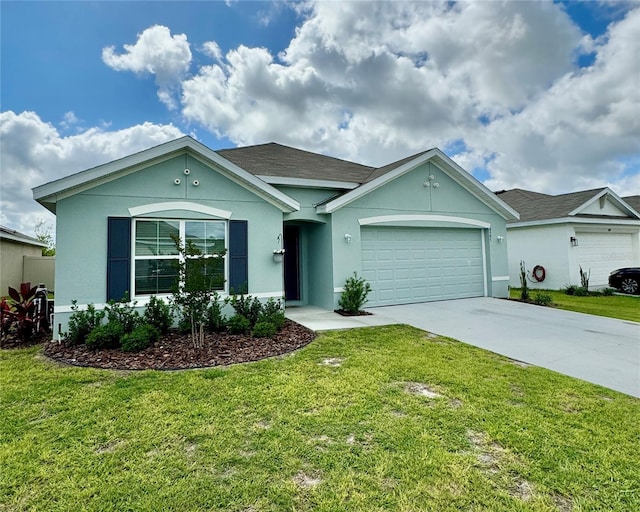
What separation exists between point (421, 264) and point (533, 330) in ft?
14.4

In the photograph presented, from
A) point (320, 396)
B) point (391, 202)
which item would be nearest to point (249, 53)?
point (391, 202)

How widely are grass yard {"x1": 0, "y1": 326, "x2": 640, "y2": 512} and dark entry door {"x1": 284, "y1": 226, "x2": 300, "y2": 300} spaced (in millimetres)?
6490

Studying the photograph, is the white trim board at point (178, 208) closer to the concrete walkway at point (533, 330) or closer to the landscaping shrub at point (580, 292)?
the concrete walkway at point (533, 330)

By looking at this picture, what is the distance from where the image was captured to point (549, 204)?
1728 cm

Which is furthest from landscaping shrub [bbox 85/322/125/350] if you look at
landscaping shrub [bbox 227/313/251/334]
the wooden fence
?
the wooden fence

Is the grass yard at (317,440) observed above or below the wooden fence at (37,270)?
below

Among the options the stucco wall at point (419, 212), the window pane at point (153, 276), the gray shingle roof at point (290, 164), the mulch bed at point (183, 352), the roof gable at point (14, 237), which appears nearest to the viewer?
the mulch bed at point (183, 352)

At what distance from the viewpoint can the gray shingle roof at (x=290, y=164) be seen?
10.9 m

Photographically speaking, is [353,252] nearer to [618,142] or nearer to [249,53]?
[249,53]

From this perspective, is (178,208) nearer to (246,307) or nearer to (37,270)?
(246,307)

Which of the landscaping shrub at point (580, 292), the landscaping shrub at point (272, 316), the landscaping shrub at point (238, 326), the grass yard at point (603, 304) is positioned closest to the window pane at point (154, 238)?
the landscaping shrub at point (238, 326)

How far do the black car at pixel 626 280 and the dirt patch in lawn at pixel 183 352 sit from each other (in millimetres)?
15864

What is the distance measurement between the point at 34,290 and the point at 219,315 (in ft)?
14.1

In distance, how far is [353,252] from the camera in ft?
34.1
